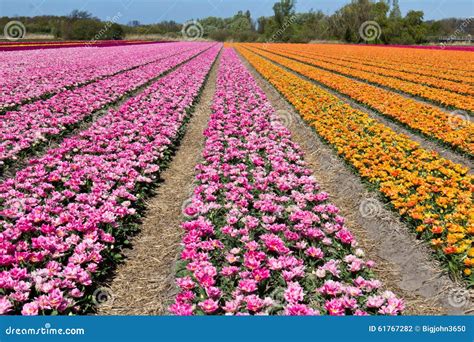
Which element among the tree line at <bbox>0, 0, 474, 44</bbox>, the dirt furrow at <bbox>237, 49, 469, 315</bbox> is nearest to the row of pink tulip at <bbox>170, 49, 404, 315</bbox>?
the dirt furrow at <bbox>237, 49, 469, 315</bbox>

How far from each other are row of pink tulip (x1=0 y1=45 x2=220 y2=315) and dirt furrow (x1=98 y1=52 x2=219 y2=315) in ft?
0.84

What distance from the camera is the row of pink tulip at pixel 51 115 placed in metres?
9.26

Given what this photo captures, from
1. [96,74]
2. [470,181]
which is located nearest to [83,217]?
[470,181]

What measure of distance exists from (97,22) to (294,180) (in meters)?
82.9

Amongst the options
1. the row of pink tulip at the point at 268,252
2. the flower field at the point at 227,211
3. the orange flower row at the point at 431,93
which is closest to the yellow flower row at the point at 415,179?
the flower field at the point at 227,211

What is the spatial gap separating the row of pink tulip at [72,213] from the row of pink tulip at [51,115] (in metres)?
0.98

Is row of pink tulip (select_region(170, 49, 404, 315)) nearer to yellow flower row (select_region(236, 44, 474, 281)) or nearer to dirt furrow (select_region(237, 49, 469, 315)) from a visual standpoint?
dirt furrow (select_region(237, 49, 469, 315))

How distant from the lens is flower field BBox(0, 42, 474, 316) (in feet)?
14.5

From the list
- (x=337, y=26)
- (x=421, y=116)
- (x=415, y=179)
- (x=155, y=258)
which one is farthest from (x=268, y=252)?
(x=337, y=26)

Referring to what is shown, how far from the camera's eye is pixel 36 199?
20.5 feet

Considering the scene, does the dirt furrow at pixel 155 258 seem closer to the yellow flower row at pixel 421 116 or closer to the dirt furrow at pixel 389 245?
the dirt furrow at pixel 389 245

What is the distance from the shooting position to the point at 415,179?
711 centimetres

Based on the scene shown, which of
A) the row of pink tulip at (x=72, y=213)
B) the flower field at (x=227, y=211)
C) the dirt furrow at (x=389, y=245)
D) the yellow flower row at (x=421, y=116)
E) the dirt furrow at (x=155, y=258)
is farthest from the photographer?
the yellow flower row at (x=421, y=116)

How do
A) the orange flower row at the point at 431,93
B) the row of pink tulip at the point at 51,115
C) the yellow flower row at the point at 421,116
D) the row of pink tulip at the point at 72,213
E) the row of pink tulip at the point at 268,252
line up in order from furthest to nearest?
the orange flower row at the point at 431,93
the yellow flower row at the point at 421,116
the row of pink tulip at the point at 51,115
the row of pink tulip at the point at 72,213
the row of pink tulip at the point at 268,252
